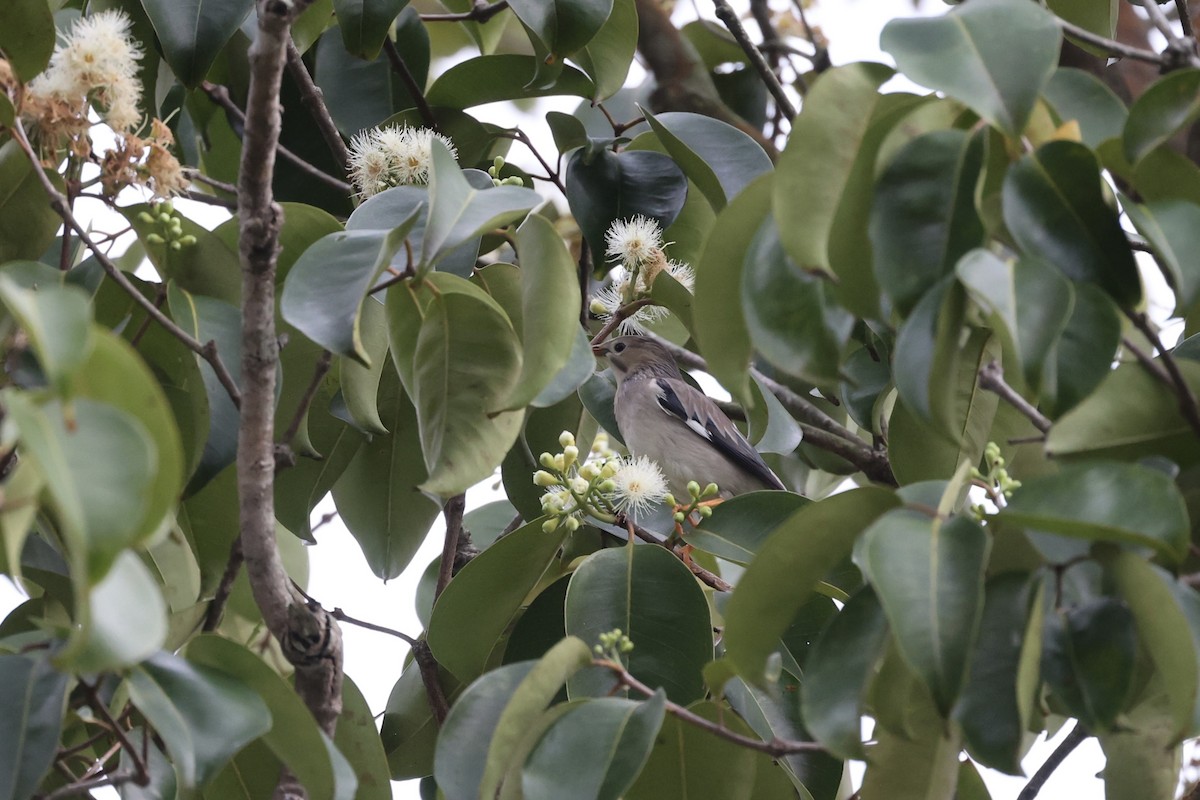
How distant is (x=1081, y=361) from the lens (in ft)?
5.24

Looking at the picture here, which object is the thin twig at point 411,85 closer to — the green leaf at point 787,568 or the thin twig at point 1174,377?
the green leaf at point 787,568

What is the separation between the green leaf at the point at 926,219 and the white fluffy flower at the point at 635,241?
1424 mm

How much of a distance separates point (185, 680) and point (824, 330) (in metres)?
1.06

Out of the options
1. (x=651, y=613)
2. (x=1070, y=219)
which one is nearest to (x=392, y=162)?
(x=651, y=613)

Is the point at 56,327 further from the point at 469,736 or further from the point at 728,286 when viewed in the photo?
the point at 469,736

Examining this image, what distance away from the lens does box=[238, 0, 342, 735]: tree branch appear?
6.53 ft

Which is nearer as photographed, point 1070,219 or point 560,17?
point 1070,219

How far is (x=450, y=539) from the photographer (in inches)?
135

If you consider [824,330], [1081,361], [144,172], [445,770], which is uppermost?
[144,172]

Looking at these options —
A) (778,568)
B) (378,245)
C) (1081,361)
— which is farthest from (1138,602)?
(378,245)

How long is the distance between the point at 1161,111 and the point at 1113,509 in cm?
57

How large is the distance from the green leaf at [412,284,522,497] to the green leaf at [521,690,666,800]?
0.52 m

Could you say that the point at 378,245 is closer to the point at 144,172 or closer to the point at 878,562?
the point at 144,172

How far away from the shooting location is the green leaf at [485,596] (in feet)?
8.59
